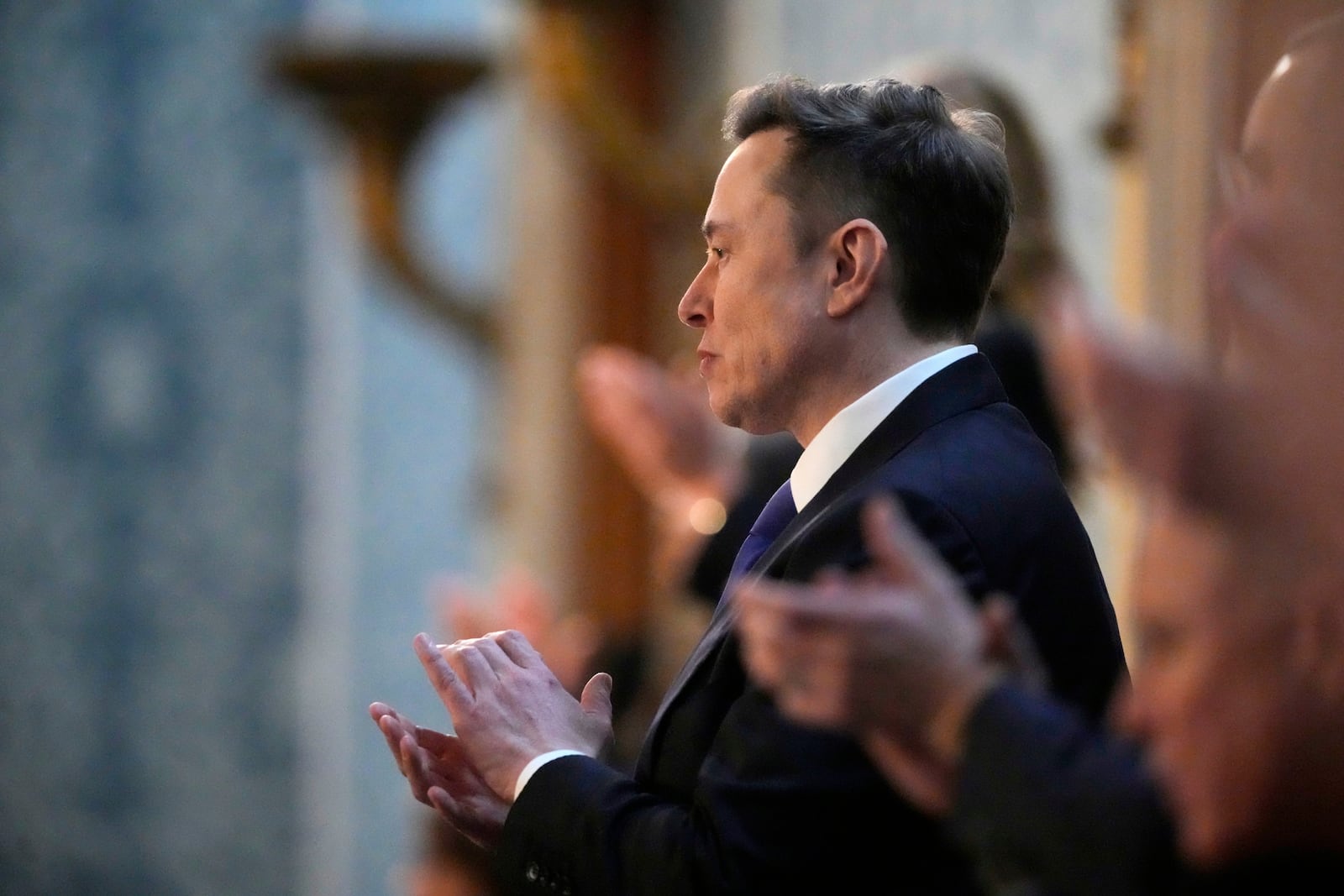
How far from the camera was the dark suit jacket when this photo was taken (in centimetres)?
132

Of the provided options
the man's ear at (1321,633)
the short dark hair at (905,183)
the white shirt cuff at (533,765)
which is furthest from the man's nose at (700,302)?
the man's ear at (1321,633)

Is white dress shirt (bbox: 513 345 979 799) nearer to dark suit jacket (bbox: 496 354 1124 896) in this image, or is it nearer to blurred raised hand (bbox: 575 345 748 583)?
dark suit jacket (bbox: 496 354 1124 896)

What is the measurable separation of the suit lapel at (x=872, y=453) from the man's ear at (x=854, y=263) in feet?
0.30

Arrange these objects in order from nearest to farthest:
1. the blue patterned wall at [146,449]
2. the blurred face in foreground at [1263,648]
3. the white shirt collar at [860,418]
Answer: the blurred face in foreground at [1263,648]
the white shirt collar at [860,418]
the blue patterned wall at [146,449]

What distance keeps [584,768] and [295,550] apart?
645 centimetres

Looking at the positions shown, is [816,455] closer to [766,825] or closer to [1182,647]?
[766,825]

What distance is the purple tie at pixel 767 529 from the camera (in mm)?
1617

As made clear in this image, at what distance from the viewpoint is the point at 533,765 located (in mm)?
1501

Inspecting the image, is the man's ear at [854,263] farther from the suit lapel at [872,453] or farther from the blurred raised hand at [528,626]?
the blurred raised hand at [528,626]

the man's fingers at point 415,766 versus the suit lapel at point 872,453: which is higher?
the suit lapel at point 872,453

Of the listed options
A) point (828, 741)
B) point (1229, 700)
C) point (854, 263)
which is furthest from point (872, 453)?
point (1229, 700)

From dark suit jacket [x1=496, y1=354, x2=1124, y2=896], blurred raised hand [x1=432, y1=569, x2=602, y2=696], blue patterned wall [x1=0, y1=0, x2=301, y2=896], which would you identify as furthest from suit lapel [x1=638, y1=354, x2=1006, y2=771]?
blue patterned wall [x1=0, y1=0, x2=301, y2=896]

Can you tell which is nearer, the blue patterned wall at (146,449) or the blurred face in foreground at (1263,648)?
the blurred face in foreground at (1263,648)

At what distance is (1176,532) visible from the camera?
3.53 feet
